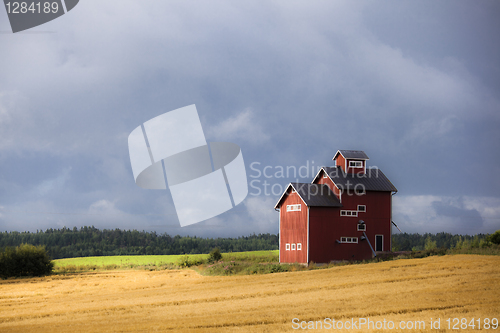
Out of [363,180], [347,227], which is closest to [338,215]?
[347,227]

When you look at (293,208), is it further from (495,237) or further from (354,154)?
(495,237)

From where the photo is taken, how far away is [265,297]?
874 inches

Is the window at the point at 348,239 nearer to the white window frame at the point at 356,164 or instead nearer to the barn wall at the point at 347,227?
the barn wall at the point at 347,227

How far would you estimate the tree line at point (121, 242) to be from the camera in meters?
104

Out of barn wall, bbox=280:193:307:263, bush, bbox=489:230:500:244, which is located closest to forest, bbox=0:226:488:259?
bush, bbox=489:230:500:244

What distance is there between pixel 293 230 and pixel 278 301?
18780 mm

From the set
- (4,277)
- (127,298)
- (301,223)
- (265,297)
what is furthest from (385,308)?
(4,277)

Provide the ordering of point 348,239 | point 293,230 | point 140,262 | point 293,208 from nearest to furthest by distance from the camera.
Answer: point 348,239
point 293,230
point 293,208
point 140,262

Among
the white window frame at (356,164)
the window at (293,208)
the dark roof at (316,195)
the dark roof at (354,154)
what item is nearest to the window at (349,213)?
the dark roof at (316,195)

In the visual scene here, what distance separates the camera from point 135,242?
371ft

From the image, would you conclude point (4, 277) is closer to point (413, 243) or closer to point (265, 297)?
point (265, 297)

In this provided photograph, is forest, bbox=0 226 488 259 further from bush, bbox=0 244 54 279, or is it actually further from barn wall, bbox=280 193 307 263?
barn wall, bbox=280 193 307 263

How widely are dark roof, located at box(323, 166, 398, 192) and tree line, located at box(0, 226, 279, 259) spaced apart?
2431 inches

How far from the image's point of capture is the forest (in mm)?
103812
